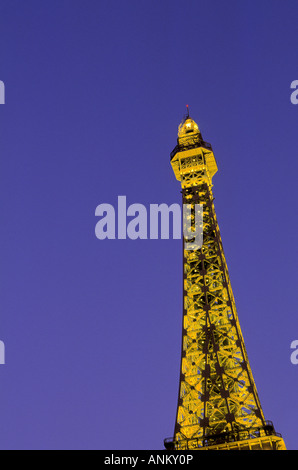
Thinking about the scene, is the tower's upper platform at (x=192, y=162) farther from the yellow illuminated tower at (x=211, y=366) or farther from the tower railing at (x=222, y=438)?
the tower railing at (x=222, y=438)

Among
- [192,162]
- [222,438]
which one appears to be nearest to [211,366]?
[222,438]

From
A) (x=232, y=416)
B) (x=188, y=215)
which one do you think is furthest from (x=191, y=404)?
Result: (x=188, y=215)

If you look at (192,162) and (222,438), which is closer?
(222,438)

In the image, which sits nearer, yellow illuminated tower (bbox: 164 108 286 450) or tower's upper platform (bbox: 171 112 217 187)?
yellow illuminated tower (bbox: 164 108 286 450)

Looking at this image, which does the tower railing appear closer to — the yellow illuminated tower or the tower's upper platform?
the yellow illuminated tower

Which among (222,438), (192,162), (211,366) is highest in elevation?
(192,162)

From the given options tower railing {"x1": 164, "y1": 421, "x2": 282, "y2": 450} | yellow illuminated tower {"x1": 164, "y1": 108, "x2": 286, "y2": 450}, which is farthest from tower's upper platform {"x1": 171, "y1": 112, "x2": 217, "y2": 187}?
tower railing {"x1": 164, "y1": 421, "x2": 282, "y2": 450}

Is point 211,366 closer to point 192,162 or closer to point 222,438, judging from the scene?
point 222,438
